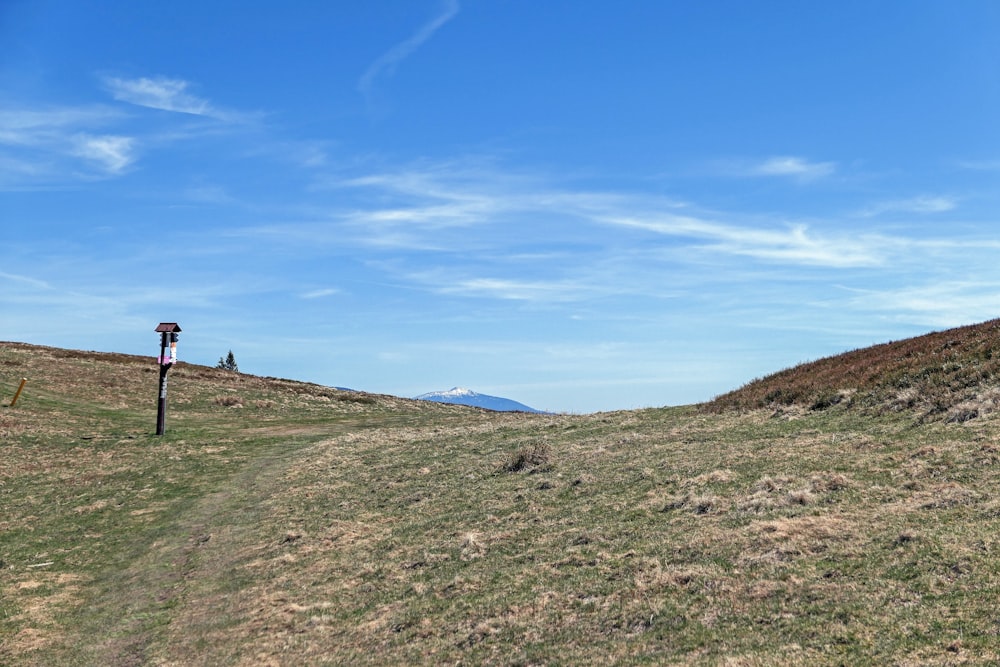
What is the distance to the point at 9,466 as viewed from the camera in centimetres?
3197

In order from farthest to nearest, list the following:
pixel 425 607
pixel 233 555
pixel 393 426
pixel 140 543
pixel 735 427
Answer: pixel 393 426 → pixel 735 427 → pixel 140 543 → pixel 233 555 → pixel 425 607

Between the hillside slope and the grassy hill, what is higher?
the hillside slope

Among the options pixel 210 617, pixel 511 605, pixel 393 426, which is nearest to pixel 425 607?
pixel 511 605

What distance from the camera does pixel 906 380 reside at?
26.4 metres

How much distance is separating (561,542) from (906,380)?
685 inches

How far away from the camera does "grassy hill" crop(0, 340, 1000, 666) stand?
10438 millimetres

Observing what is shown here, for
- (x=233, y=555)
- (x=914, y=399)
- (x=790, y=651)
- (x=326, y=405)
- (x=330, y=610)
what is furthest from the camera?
(x=326, y=405)

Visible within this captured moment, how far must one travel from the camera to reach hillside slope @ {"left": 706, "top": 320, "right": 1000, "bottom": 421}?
2247cm

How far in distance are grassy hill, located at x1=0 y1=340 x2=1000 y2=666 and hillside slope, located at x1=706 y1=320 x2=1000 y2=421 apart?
0.18 m

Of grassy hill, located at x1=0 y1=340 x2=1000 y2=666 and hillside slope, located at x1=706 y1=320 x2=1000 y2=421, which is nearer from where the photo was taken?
grassy hill, located at x1=0 y1=340 x2=1000 y2=666

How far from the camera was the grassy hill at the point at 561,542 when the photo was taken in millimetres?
10438

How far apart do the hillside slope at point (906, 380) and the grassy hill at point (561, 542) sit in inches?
7.0

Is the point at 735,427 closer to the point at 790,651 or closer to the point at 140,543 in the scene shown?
the point at 790,651

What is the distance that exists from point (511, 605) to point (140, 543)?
1484 cm
